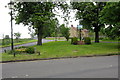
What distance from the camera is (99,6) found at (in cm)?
2470

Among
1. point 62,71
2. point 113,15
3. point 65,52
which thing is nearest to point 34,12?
point 65,52

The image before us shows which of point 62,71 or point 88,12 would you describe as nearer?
point 62,71

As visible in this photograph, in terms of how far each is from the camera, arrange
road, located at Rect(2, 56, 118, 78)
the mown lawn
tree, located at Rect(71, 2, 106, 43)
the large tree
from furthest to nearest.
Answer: tree, located at Rect(71, 2, 106, 43), the large tree, the mown lawn, road, located at Rect(2, 56, 118, 78)

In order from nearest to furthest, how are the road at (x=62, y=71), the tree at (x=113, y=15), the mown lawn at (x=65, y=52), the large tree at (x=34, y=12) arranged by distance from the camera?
the road at (x=62, y=71) < the mown lawn at (x=65, y=52) < the tree at (x=113, y=15) < the large tree at (x=34, y=12)

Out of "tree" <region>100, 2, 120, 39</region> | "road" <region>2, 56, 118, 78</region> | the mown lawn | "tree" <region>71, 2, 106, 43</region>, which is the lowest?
"road" <region>2, 56, 118, 78</region>

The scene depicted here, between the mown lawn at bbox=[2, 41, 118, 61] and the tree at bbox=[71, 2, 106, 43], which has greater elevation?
the tree at bbox=[71, 2, 106, 43]

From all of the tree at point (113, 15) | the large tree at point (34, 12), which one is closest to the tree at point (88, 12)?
the large tree at point (34, 12)

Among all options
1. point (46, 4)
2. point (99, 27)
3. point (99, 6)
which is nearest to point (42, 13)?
point (46, 4)

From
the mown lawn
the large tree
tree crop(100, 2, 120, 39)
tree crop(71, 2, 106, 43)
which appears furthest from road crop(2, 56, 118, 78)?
tree crop(71, 2, 106, 43)

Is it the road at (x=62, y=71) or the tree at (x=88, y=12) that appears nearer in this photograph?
the road at (x=62, y=71)

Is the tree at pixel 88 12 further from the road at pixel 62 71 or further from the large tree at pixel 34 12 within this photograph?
the road at pixel 62 71

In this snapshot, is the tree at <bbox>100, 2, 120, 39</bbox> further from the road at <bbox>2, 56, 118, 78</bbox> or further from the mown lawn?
the road at <bbox>2, 56, 118, 78</bbox>

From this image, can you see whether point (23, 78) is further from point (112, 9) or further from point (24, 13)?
point (24, 13)

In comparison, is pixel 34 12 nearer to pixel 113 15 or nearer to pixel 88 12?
pixel 88 12
